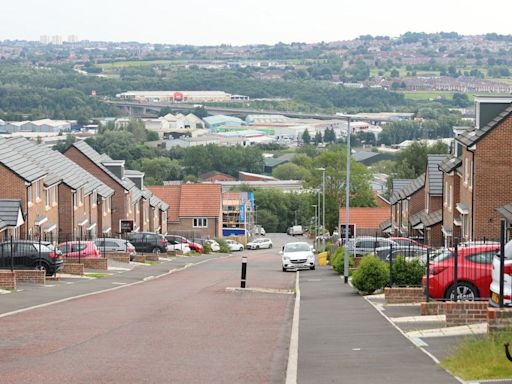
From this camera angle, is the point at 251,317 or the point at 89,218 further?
the point at 89,218

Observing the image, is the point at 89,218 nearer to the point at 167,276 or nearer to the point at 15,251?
the point at 167,276

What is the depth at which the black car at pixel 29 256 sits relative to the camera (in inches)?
1532

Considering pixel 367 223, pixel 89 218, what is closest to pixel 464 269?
pixel 89 218

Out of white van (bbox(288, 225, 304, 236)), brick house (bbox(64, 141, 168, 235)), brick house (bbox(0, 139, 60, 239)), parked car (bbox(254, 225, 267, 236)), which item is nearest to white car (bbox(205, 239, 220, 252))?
brick house (bbox(64, 141, 168, 235))

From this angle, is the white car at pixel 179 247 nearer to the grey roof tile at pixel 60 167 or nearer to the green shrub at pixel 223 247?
the grey roof tile at pixel 60 167

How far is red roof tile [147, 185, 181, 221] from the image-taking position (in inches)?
4085

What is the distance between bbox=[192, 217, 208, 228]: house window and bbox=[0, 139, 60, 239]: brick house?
44.7 m

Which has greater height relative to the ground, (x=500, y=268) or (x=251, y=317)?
(x=500, y=268)

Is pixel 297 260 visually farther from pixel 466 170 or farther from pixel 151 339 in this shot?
pixel 151 339

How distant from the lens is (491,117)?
4919 centimetres

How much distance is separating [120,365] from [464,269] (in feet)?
30.7

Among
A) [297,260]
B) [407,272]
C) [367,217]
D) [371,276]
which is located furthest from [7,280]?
[367,217]

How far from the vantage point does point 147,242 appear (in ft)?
215

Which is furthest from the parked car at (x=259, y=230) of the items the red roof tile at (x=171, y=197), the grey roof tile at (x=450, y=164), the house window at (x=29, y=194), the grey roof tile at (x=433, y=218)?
the house window at (x=29, y=194)
